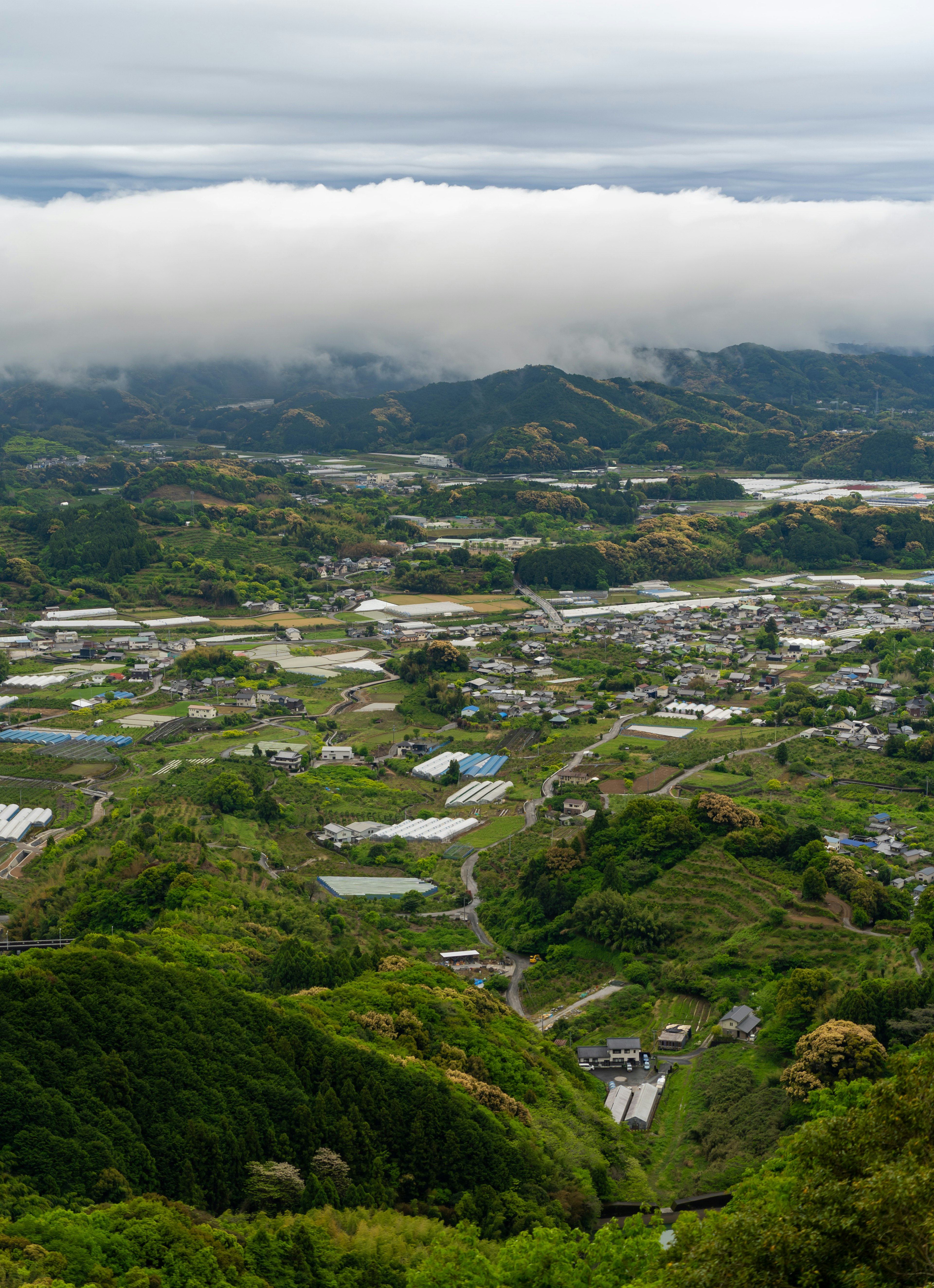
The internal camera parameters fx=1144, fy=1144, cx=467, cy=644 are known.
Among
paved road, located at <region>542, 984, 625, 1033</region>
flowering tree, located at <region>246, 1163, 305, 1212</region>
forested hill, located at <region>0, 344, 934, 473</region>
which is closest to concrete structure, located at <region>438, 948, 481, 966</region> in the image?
paved road, located at <region>542, 984, 625, 1033</region>

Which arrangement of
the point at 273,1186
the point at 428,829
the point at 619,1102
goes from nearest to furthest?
1. the point at 273,1186
2. the point at 619,1102
3. the point at 428,829

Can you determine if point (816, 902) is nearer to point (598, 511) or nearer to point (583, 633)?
point (583, 633)

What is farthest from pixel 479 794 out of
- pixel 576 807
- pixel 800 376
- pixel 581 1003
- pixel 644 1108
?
pixel 800 376

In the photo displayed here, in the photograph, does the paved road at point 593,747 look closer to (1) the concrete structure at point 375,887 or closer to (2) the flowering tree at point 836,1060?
(1) the concrete structure at point 375,887

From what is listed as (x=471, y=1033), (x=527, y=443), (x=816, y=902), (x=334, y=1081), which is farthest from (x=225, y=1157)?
(x=527, y=443)

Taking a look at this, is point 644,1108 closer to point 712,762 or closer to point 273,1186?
point 273,1186

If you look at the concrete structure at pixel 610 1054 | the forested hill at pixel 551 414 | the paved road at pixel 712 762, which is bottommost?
the concrete structure at pixel 610 1054

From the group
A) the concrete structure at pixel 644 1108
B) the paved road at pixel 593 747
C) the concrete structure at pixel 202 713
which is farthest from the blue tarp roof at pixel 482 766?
the concrete structure at pixel 644 1108
